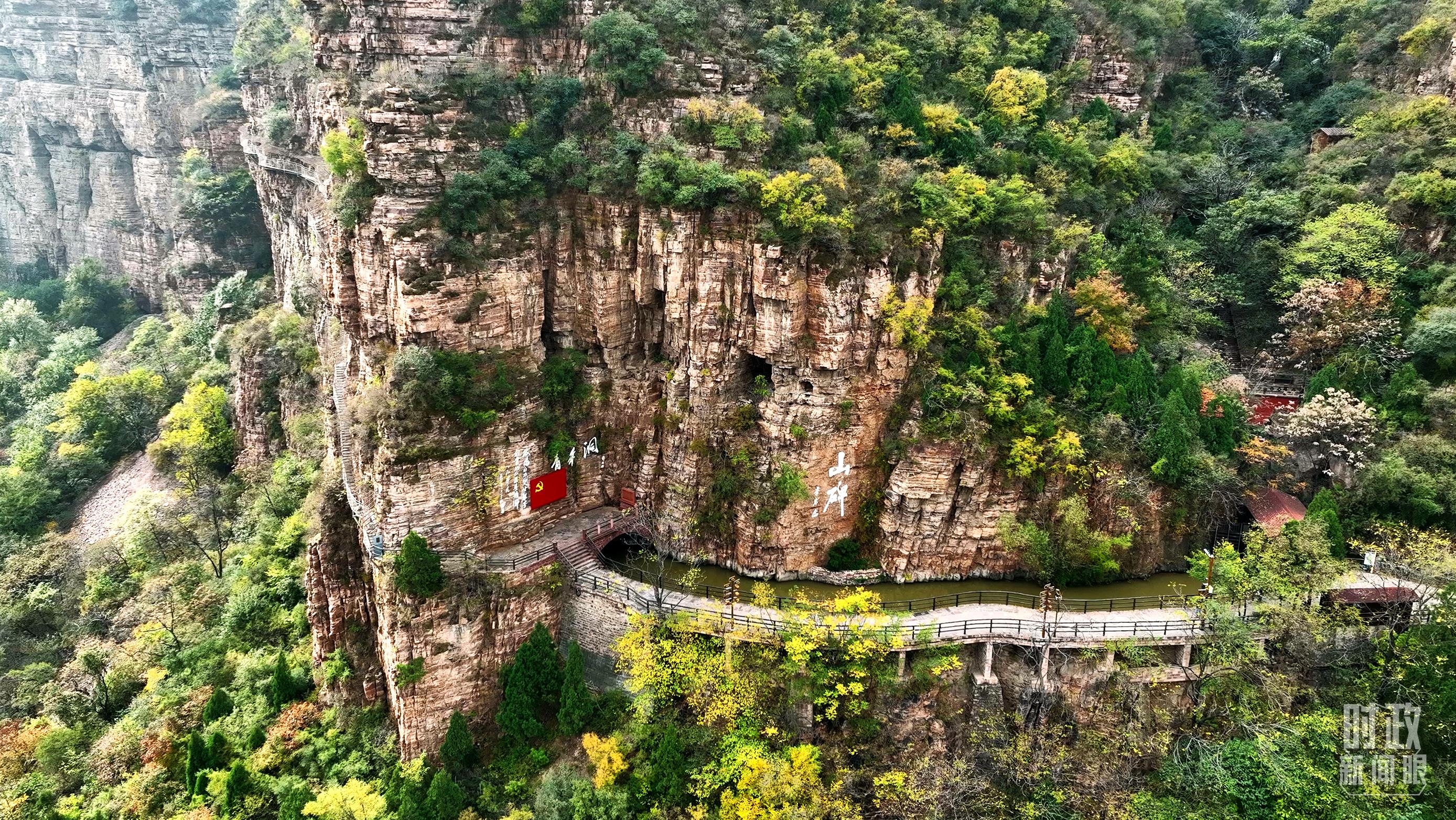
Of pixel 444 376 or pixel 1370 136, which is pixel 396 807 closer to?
pixel 444 376

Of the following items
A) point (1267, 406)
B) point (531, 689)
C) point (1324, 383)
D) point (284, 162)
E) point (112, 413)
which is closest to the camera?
point (531, 689)

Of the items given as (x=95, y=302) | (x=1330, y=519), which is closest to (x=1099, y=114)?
(x=1330, y=519)

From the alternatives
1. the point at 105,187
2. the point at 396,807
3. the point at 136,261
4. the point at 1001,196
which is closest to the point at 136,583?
the point at 396,807

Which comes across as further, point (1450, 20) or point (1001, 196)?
point (1450, 20)

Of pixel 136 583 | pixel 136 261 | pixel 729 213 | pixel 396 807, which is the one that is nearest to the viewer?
pixel 396 807

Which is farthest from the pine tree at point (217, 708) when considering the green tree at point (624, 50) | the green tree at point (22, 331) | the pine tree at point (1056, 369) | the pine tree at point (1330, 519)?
the green tree at point (22, 331)

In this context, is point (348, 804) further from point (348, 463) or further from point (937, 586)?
point (937, 586)
